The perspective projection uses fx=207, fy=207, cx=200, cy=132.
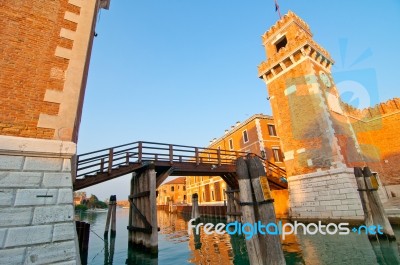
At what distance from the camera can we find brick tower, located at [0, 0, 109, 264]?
314cm

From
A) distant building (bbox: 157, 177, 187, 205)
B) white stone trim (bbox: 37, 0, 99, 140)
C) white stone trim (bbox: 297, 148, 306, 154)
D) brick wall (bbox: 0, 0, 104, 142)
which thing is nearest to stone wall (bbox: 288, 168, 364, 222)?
white stone trim (bbox: 297, 148, 306, 154)

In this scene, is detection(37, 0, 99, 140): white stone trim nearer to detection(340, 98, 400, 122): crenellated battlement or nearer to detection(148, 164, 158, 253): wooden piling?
detection(148, 164, 158, 253): wooden piling

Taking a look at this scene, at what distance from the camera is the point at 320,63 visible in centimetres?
1662

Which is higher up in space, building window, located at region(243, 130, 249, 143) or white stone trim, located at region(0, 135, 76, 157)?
building window, located at region(243, 130, 249, 143)

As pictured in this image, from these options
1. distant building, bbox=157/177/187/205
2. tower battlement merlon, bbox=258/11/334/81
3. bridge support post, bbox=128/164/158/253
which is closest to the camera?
bridge support post, bbox=128/164/158/253

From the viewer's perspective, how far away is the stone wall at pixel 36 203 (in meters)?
3.02

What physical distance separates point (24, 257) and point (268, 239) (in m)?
3.49

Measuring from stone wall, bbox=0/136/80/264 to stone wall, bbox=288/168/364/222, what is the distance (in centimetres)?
1353

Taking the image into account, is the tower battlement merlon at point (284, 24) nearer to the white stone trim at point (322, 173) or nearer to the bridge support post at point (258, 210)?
Result: the white stone trim at point (322, 173)

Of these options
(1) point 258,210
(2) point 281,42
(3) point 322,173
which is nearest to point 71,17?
(1) point 258,210

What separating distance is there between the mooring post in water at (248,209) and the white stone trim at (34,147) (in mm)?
3165

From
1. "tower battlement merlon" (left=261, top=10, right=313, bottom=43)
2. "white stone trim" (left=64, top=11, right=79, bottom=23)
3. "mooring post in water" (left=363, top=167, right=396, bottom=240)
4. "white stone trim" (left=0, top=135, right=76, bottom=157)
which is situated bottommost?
"mooring post in water" (left=363, top=167, right=396, bottom=240)

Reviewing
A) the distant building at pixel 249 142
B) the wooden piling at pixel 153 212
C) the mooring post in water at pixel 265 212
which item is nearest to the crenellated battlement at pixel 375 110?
the distant building at pixel 249 142

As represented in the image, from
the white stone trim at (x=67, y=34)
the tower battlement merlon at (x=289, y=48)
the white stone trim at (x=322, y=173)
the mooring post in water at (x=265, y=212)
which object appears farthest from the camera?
the tower battlement merlon at (x=289, y=48)
